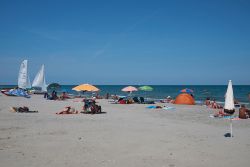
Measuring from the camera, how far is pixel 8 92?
45281mm

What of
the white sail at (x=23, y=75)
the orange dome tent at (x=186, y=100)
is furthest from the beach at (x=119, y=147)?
the white sail at (x=23, y=75)

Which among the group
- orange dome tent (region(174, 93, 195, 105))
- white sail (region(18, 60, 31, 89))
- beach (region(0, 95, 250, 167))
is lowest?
beach (region(0, 95, 250, 167))

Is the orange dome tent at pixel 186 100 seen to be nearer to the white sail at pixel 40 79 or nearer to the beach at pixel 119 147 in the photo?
the beach at pixel 119 147

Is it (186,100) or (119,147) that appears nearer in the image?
(119,147)

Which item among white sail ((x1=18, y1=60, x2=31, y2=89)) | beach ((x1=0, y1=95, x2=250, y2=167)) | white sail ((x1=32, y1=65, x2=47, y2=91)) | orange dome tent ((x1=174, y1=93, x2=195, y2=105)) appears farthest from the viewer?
white sail ((x1=32, y1=65, x2=47, y2=91))

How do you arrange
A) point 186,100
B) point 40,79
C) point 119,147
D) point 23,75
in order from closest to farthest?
point 119,147 < point 186,100 < point 23,75 < point 40,79

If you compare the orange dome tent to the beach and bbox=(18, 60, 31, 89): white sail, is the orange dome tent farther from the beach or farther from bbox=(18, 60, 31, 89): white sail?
bbox=(18, 60, 31, 89): white sail

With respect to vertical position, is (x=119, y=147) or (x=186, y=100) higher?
(x=186, y=100)

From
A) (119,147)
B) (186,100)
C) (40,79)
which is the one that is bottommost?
(119,147)

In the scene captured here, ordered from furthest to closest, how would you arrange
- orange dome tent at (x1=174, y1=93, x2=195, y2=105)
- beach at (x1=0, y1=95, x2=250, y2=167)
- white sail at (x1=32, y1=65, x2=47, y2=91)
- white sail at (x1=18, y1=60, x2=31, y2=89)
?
white sail at (x1=32, y1=65, x2=47, y2=91) → white sail at (x1=18, y1=60, x2=31, y2=89) → orange dome tent at (x1=174, y1=93, x2=195, y2=105) → beach at (x1=0, y1=95, x2=250, y2=167)

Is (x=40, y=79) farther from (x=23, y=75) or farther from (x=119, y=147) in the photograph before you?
(x=119, y=147)

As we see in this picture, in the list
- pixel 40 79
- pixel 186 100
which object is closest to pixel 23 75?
pixel 40 79

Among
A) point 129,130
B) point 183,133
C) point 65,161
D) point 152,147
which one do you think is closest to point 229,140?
point 183,133

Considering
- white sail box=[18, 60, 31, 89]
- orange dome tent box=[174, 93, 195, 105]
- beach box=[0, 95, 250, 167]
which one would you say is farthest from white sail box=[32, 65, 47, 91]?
beach box=[0, 95, 250, 167]
